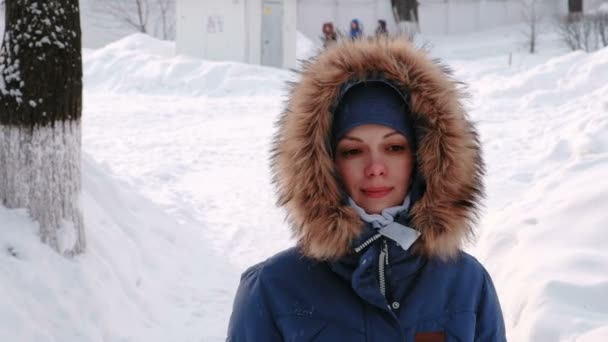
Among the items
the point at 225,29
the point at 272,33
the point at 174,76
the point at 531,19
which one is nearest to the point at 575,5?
the point at 531,19

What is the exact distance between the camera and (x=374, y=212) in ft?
6.66

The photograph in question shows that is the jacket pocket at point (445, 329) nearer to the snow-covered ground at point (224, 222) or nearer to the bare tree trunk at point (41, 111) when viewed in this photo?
the snow-covered ground at point (224, 222)

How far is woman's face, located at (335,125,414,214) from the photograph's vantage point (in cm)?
202

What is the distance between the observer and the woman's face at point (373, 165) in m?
2.02

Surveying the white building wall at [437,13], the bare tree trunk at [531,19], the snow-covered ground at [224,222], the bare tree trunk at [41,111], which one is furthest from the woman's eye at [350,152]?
the white building wall at [437,13]

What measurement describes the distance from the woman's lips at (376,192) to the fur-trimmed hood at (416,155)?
7 centimetres

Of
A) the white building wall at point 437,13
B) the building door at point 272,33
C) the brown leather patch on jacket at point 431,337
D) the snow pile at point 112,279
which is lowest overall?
the snow pile at point 112,279

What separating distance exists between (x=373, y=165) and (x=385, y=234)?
0.59ft

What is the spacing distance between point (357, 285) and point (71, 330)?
2.72m

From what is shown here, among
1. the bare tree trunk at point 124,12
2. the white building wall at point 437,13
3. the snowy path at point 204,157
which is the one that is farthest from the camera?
the bare tree trunk at point 124,12

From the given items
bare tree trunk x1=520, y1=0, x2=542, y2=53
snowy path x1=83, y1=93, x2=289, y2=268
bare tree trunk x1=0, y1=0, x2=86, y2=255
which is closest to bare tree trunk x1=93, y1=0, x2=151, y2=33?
bare tree trunk x1=520, y1=0, x2=542, y2=53

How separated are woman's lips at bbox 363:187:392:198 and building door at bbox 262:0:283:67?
19.0 meters

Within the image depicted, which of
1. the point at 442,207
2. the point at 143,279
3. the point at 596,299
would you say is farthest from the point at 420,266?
the point at 143,279

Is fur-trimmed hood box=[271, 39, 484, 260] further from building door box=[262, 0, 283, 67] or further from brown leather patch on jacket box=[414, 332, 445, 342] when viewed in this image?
building door box=[262, 0, 283, 67]
